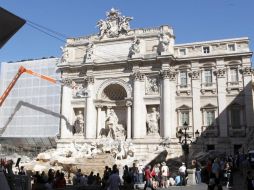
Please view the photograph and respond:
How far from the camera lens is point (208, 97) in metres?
28.4

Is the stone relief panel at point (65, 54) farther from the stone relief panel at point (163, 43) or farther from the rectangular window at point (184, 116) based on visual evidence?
the rectangular window at point (184, 116)

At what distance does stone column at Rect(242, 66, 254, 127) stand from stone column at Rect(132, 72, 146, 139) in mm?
8302

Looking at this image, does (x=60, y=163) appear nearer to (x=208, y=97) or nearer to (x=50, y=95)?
(x=208, y=97)

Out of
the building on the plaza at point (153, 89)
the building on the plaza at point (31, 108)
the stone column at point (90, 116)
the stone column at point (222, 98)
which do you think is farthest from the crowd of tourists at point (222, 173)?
the building on the plaza at point (31, 108)

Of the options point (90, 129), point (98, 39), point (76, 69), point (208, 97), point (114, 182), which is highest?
point (98, 39)

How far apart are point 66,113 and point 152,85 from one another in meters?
8.62

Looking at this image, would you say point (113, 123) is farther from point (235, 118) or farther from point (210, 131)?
point (235, 118)

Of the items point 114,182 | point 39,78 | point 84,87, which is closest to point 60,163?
point 84,87

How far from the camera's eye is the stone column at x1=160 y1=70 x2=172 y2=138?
92.5 ft

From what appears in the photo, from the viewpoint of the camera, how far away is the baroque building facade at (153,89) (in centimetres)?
2758

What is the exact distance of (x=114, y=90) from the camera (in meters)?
32.2

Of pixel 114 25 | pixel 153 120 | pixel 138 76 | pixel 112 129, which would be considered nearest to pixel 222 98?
pixel 153 120

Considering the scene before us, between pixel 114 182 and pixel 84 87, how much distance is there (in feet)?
74.4

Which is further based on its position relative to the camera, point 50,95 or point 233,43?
point 50,95
